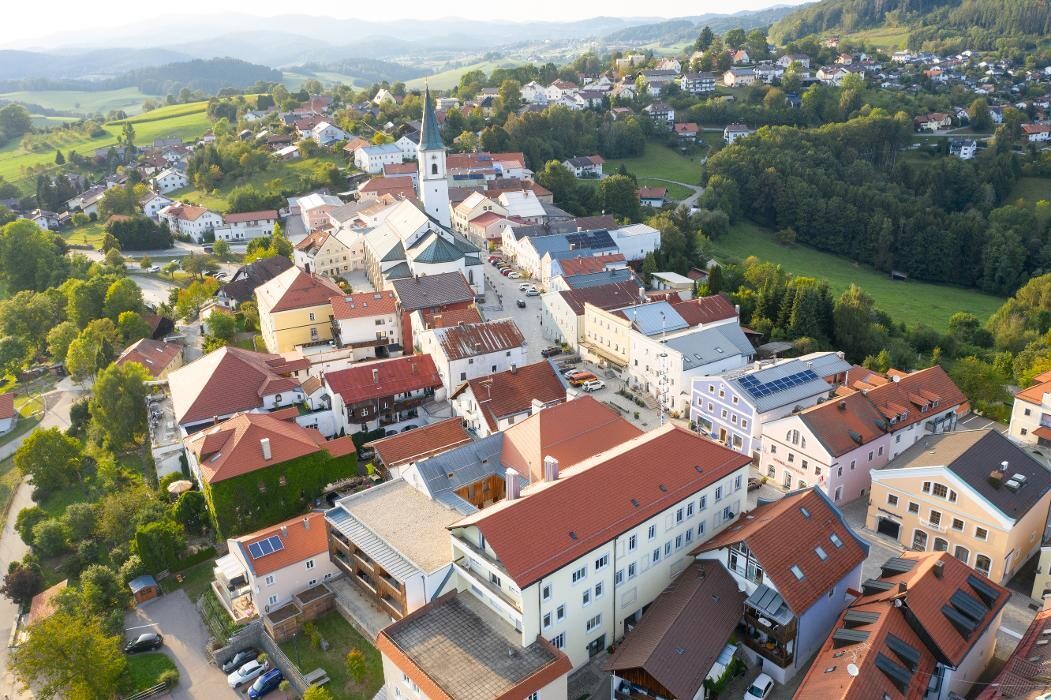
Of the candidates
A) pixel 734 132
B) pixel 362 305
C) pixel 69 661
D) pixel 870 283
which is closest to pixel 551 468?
pixel 69 661

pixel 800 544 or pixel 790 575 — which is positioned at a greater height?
pixel 800 544

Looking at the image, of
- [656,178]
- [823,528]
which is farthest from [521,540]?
[656,178]

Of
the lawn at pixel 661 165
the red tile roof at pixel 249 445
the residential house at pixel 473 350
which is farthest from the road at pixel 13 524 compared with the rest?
the lawn at pixel 661 165

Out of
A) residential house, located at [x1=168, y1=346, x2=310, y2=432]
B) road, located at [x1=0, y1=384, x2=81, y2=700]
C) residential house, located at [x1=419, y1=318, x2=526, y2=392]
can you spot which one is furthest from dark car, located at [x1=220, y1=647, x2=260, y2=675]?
residential house, located at [x1=419, y1=318, x2=526, y2=392]

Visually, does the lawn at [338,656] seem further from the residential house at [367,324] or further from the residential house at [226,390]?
the residential house at [367,324]

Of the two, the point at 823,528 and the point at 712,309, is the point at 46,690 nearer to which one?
the point at 823,528

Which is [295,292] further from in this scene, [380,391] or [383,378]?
[380,391]
